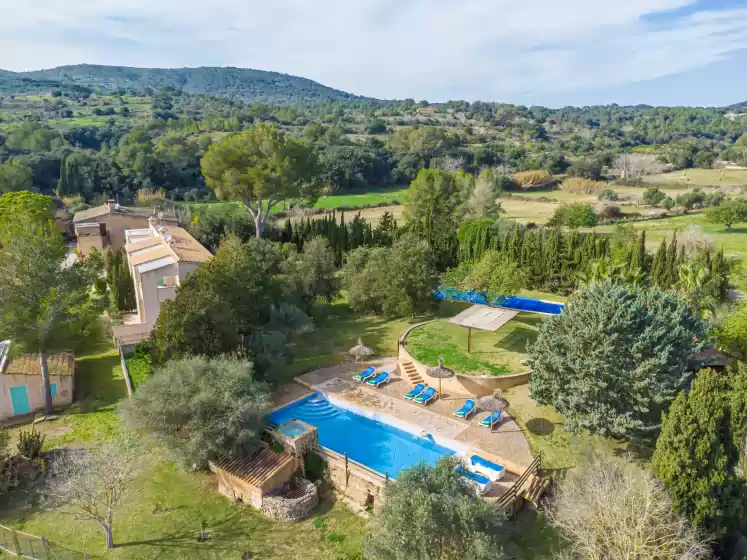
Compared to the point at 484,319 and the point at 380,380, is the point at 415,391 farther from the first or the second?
the point at 484,319

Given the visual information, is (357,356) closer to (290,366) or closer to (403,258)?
(290,366)

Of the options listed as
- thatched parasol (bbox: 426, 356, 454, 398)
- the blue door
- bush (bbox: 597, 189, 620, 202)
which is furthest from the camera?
bush (bbox: 597, 189, 620, 202)

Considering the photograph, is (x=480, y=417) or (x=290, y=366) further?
(x=290, y=366)

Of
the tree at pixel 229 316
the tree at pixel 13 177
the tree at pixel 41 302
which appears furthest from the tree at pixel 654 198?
the tree at pixel 13 177

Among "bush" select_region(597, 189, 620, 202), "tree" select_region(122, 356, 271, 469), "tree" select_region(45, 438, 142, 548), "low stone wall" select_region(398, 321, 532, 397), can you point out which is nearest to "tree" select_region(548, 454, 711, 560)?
"low stone wall" select_region(398, 321, 532, 397)

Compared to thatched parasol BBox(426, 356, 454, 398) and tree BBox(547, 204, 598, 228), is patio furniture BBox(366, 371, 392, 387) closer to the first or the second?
thatched parasol BBox(426, 356, 454, 398)

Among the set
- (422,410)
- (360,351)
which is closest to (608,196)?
(360,351)

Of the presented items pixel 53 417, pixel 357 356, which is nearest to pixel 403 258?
pixel 357 356
